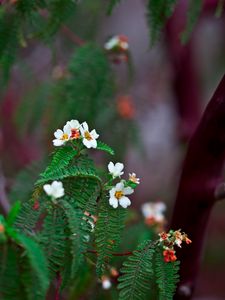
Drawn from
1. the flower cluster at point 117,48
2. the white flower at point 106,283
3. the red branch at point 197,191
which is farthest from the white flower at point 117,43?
the white flower at point 106,283

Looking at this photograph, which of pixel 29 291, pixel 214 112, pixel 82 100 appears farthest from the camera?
pixel 82 100

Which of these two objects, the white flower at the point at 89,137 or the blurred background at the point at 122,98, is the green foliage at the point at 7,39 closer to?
the blurred background at the point at 122,98

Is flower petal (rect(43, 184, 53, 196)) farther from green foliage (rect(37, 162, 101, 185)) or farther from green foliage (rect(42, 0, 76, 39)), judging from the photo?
green foliage (rect(42, 0, 76, 39))

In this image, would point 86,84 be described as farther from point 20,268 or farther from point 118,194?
point 20,268

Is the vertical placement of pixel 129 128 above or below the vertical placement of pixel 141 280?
above

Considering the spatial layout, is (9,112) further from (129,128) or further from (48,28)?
(48,28)

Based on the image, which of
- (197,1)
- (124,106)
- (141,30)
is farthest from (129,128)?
(141,30)

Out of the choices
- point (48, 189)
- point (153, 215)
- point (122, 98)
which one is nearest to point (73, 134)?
point (48, 189)

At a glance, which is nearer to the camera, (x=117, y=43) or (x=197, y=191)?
(x=197, y=191)
